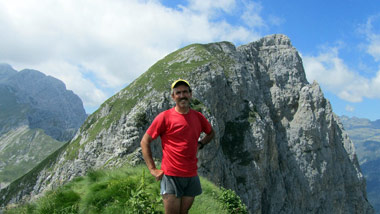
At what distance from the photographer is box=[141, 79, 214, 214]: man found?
21.4 feet

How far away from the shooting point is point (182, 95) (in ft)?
22.2

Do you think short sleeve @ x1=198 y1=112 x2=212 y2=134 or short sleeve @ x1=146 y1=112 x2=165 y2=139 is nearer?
short sleeve @ x1=146 y1=112 x2=165 y2=139

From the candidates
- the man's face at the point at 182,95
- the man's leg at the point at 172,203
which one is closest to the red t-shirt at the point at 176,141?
the man's face at the point at 182,95

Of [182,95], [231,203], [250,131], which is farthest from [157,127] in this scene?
[250,131]

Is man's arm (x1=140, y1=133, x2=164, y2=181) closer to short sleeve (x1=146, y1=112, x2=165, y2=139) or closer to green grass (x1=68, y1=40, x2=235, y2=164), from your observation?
short sleeve (x1=146, y1=112, x2=165, y2=139)

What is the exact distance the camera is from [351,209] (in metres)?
84.1

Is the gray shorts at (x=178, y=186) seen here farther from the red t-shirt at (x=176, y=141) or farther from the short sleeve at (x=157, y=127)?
the short sleeve at (x=157, y=127)

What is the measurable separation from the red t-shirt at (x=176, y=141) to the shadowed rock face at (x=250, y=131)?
132ft

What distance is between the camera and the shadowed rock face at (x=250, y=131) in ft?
188

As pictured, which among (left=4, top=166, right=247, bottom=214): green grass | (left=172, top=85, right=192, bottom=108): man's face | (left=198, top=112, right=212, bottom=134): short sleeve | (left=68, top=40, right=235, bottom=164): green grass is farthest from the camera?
(left=68, top=40, right=235, bottom=164): green grass

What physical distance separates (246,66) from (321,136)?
3152 centimetres

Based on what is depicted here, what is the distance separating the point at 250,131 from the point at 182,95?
6322 cm

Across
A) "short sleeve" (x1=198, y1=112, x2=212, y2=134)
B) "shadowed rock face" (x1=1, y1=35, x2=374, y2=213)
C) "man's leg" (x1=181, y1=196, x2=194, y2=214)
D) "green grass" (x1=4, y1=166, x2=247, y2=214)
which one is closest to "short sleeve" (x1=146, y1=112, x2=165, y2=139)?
"short sleeve" (x1=198, y1=112, x2=212, y2=134)

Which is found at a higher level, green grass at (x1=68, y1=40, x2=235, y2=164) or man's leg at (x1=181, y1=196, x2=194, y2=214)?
green grass at (x1=68, y1=40, x2=235, y2=164)
